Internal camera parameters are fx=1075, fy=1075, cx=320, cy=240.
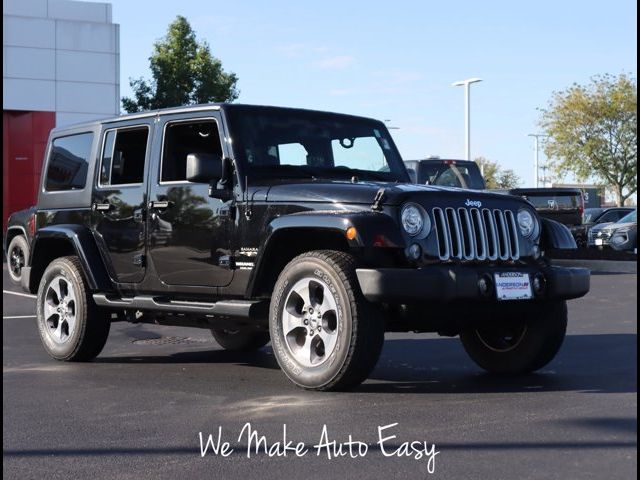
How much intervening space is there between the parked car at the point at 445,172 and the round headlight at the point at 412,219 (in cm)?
1266

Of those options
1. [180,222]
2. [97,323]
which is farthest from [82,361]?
[180,222]

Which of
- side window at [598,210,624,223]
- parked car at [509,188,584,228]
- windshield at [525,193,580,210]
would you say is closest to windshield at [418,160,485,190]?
parked car at [509,188,584,228]

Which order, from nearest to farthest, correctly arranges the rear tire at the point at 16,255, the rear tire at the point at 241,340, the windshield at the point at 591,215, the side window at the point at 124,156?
1. the side window at the point at 124,156
2. the rear tire at the point at 241,340
3. the rear tire at the point at 16,255
4. the windshield at the point at 591,215

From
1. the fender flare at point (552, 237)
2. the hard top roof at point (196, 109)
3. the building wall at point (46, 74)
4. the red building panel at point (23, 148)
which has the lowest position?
the fender flare at point (552, 237)

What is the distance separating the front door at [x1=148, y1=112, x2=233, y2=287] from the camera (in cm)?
750

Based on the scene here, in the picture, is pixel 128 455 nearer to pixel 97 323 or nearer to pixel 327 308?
pixel 327 308

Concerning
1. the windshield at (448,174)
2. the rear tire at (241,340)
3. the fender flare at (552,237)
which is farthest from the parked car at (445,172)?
the fender flare at (552,237)

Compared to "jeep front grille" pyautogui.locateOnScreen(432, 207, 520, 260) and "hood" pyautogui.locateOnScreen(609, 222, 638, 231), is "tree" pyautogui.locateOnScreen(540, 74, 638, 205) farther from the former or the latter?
"jeep front grille" pyautogui.locateOnScreen(432, 207, 520, 260)

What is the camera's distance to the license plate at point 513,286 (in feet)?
21.8

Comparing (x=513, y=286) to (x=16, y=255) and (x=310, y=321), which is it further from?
(x=16, y=255)

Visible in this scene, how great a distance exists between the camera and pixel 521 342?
753 centimetres

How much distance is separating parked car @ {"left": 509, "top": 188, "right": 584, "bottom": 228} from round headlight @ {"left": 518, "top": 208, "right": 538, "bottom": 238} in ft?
51.7

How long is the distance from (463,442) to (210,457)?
1.20 m

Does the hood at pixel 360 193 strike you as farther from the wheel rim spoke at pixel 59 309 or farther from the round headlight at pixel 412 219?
the wheel rim spoke at pixel 59 309
